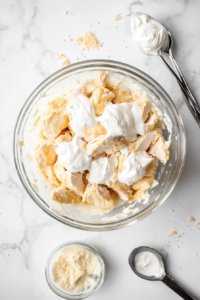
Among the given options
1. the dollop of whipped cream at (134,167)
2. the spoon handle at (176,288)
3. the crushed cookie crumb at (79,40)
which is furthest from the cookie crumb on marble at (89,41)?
the spoon handle at (176,288)

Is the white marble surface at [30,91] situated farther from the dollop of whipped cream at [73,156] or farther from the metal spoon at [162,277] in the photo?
the dollop of whipped cream at [73,156]

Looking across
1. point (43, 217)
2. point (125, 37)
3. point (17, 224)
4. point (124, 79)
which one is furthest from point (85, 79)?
point (17, 224)

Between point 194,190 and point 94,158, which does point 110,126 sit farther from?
point 194,190

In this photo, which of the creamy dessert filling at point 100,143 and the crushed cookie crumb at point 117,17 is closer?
Answer: the creamy dessert filling at point 100,143

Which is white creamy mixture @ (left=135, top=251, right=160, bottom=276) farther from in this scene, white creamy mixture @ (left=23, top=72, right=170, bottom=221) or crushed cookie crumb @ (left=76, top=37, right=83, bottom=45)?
crushed cookie crumb @ (left=76, top=37, right=83, bottom=45)

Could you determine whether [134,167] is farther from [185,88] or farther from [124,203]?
[185,88]
